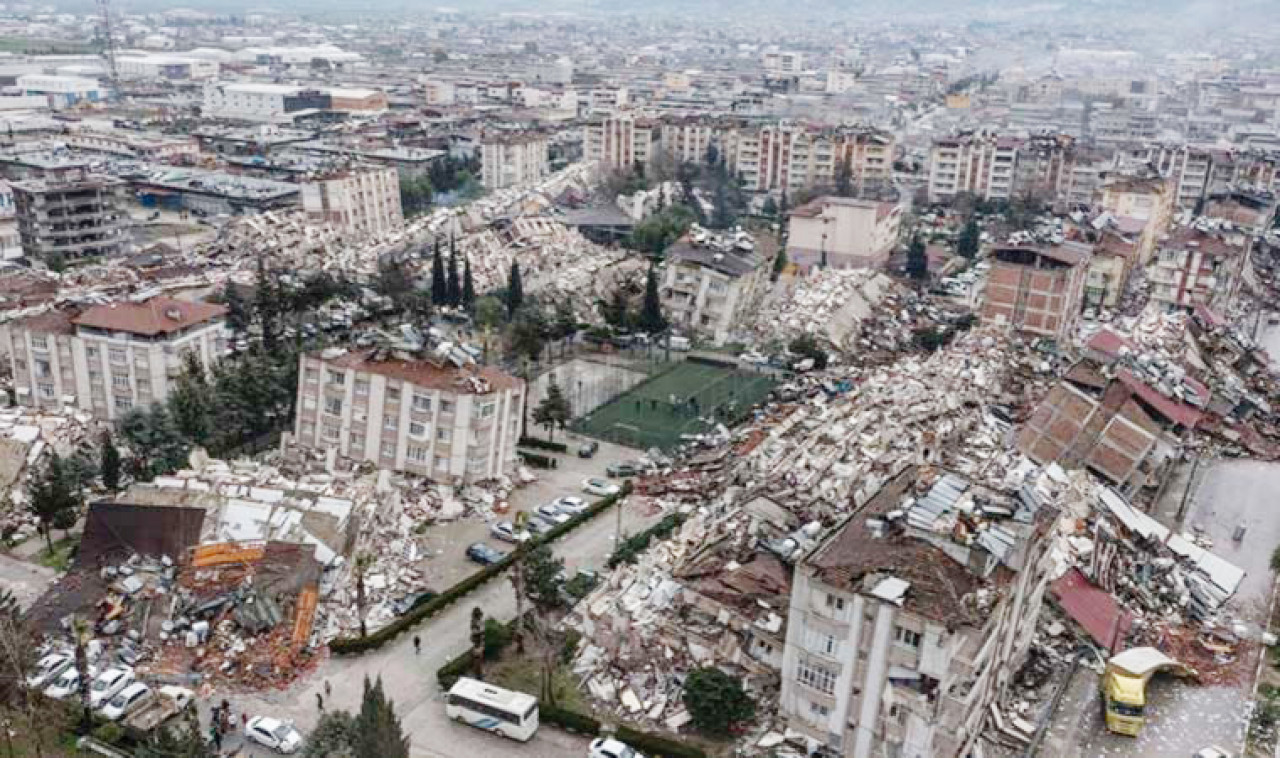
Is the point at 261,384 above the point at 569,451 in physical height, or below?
above

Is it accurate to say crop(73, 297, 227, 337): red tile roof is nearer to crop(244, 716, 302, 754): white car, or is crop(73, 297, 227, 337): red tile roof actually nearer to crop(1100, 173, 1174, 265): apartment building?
crop(244, 716, 302, 754): white car

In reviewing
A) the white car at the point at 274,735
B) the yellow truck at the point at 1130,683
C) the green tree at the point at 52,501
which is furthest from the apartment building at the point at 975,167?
the white car at the point at 274,735

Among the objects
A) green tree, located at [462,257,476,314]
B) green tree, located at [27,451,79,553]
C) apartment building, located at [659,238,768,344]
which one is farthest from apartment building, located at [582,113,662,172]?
green tree, located at [27,451,79,553]

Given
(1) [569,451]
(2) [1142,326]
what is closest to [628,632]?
(1) [569,451]

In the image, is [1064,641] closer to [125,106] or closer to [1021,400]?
[1021,400]

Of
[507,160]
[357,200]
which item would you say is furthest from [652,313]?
[507,160]
